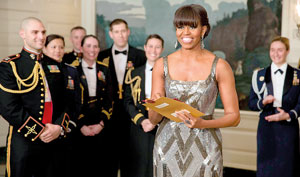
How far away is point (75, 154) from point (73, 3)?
3.22 metres

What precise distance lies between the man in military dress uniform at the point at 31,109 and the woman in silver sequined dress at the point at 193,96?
1466 mm

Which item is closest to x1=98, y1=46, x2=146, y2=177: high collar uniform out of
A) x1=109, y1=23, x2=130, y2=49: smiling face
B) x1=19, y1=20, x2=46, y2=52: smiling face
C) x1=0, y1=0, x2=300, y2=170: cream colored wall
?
x1=109, y1=23, x2=130, y2=49: smiling face

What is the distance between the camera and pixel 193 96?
1864 millimetres

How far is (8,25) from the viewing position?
17.5 ft

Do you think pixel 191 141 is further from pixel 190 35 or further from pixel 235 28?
pixel 235 28

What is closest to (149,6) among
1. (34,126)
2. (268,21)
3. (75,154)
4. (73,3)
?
(73,3)

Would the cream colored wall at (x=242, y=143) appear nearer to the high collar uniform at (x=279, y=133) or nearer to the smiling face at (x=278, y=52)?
the high collar uniform at (x=279, y=133)

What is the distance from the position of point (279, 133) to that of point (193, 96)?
231 cm

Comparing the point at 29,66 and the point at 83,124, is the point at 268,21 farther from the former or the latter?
the point at 29,66

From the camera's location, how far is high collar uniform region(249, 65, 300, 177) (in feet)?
12.6

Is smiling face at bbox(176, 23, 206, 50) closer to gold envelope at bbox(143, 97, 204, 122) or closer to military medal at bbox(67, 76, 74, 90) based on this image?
gold envelope at bbox(143, 97, 204, 122)

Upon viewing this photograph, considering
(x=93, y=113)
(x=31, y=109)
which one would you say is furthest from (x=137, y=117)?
(x=31, y=109)

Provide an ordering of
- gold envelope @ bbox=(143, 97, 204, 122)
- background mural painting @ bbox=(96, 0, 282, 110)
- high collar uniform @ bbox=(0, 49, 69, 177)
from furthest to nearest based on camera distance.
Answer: background mural painting @ bbox=(96, 0, 282, 110) < high collar uniform @ bbox=(0, 49, 69, 177) < gold envelope @ bbox=(143, 97, 204, 122)

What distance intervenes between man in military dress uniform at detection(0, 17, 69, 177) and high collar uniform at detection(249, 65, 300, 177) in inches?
79.5
